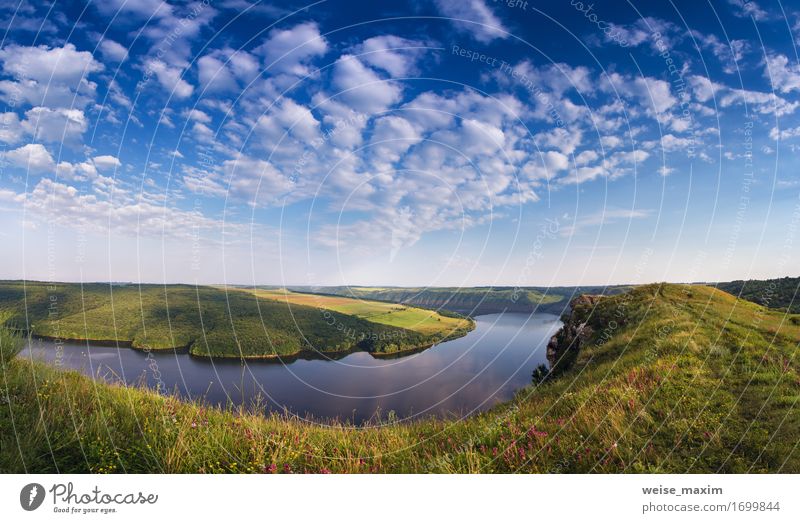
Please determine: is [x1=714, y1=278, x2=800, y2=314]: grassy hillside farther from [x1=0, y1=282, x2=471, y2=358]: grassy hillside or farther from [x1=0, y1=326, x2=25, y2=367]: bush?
[x1=0, y1=282, x2=471, y2=358]: grassy hillside

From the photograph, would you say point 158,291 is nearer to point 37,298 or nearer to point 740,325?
point 37,298

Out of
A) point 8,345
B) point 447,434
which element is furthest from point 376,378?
point 447,434

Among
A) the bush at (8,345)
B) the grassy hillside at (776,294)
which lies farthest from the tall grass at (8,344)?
the grassy hillside at (776,294)

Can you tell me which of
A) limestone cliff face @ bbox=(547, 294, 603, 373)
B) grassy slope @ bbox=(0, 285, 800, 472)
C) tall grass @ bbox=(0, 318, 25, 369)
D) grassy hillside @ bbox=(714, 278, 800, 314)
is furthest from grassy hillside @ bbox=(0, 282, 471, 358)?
grassy slope @ bbox=(0, 285, 800, 472)

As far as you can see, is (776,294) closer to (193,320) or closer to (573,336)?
(573,336)

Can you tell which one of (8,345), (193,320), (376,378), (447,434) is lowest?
(376,378)

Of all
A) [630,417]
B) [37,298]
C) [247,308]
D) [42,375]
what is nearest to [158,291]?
[37,298]

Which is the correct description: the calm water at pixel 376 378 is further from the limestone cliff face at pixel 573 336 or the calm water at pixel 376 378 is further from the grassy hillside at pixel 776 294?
the grassy hillside at pixel 776 294
